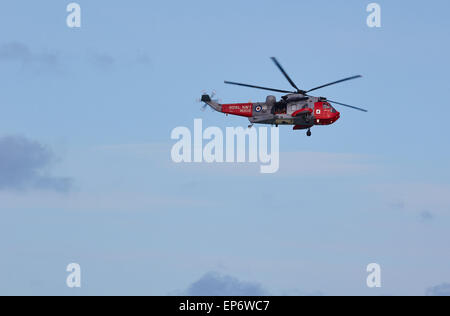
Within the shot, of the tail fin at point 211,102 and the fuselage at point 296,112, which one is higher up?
the tail fin at point 211,102

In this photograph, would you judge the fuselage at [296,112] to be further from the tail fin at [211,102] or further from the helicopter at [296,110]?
the tail fin at [211,102]

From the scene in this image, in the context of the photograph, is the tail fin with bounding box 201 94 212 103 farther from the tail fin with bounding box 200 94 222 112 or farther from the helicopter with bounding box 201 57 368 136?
the helicopter with bounding box 201 57 368 136

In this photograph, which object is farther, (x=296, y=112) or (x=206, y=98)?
(x=206, y=98)

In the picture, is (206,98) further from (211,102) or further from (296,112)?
(296,112)

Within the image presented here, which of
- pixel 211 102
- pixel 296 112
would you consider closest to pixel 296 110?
pixel 296 112

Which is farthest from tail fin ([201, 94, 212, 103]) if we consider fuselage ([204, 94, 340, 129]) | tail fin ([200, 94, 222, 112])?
fuselage ([204, 94, 340, 129])

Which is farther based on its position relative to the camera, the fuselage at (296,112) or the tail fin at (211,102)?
the tail fin at (211,102)

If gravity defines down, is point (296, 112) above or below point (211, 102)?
below

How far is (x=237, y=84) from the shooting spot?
114m

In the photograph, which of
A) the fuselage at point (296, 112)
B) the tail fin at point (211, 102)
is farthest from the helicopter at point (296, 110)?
the tail fin at point (211, 102)

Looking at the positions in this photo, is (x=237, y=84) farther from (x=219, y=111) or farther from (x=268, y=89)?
(x=219, y=111)

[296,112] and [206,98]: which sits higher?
[206,98]
